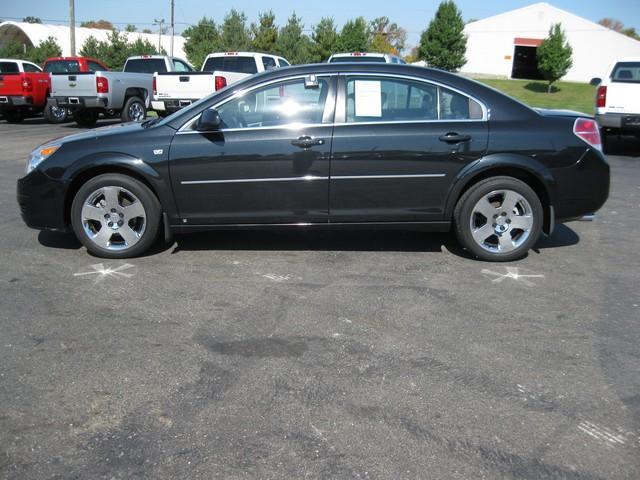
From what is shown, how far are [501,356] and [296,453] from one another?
151 cm

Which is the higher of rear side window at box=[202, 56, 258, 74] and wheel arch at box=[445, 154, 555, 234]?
rear side window at box=[202, 56, 258, 74]

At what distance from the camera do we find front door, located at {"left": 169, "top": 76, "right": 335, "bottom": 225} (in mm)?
5090

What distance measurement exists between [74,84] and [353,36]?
97.6ft

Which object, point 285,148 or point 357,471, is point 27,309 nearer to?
point 285,148

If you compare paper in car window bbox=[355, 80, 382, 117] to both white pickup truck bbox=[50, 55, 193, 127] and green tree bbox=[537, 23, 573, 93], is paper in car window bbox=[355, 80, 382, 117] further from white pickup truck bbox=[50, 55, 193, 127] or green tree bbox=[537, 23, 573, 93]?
green tree bbox=[537, 23, 573, 93]

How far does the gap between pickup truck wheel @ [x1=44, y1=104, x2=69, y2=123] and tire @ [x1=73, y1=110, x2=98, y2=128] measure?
0.73 m

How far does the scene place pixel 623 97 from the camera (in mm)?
11727

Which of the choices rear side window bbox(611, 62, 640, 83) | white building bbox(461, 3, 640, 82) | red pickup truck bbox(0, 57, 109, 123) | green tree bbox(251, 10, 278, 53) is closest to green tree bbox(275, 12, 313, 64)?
green tree bbox(251, 10, 278, 53)

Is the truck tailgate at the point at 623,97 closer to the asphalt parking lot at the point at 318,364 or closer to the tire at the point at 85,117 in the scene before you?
the asphalt parking lot at the point at 318,364

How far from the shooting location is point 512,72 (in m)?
53.3

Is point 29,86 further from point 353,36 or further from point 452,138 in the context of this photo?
point 353,36

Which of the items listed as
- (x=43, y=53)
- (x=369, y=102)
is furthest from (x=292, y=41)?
(x=369, y=102)

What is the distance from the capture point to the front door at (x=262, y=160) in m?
5.09

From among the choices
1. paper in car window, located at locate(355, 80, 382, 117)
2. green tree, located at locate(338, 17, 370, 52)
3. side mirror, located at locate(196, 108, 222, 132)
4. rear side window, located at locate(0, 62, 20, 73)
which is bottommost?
side mirror, located at locate(196, 108, 222, 132)
